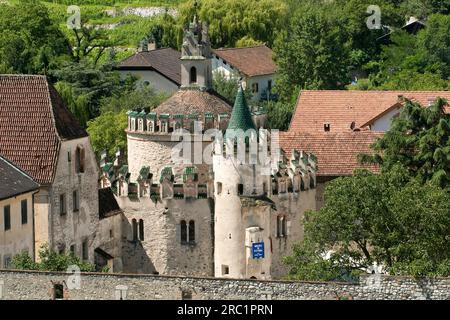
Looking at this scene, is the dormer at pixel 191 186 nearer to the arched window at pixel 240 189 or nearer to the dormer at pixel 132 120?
the arched window at pixel 240 189

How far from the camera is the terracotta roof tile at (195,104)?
9356cm

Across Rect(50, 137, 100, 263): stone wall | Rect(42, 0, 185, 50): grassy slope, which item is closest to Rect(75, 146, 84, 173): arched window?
Rect(50, 137, 100, 263): stone wall

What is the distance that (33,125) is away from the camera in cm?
8581

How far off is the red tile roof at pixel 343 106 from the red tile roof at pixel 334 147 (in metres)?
13.1

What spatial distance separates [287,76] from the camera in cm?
14325

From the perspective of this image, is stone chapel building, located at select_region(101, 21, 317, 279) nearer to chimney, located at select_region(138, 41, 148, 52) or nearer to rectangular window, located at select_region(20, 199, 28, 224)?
rectangular window, located at select_region(20, 199, 28, 224)

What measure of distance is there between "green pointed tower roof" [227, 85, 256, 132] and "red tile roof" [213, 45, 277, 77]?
5999cm

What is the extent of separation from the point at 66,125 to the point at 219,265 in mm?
9150

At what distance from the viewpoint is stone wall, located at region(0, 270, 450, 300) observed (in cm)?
6919

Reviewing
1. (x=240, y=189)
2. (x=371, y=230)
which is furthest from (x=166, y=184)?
(x=371, y=230)

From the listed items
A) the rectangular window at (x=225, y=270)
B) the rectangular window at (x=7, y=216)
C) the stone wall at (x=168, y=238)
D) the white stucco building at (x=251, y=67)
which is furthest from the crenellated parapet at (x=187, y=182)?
the white stucco building at (x=251, y=67)
